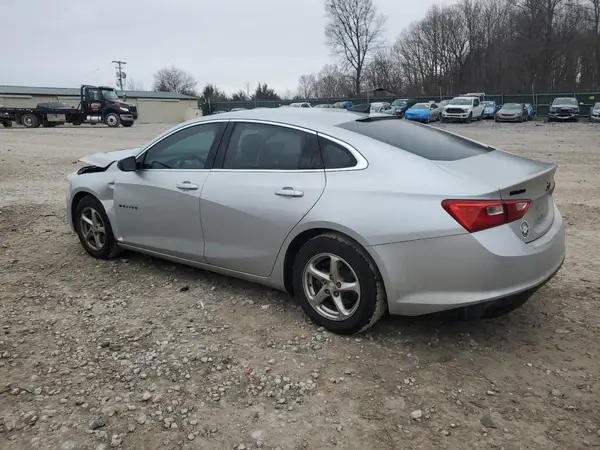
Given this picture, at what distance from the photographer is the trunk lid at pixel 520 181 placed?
9.96ft

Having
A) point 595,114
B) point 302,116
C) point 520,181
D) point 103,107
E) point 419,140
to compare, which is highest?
point 103,107

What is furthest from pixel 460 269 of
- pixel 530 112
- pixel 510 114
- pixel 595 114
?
pixel 530 112

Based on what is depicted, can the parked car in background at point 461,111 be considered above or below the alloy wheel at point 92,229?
above

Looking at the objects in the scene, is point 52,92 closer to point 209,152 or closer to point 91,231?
point 91,231

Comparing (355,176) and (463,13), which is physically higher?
(463,13)

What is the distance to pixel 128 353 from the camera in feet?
10.9

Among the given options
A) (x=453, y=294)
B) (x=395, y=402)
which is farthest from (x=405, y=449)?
(x=453, y=294)

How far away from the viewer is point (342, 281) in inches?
133

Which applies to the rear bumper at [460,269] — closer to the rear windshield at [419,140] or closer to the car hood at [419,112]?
the rear windshield at [419,140]

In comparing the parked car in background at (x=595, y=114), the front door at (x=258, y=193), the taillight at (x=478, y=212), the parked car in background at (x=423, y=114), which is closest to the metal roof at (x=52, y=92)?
the parked car in background at (x=423, y=114)

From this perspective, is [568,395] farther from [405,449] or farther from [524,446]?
[405,449]

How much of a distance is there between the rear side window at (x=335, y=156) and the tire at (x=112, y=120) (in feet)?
108

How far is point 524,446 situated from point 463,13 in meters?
78.9

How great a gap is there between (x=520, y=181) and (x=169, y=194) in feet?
8.88
